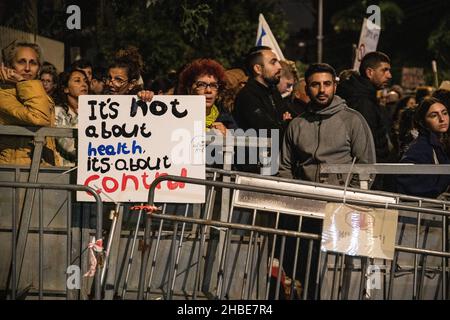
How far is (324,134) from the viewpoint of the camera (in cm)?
699

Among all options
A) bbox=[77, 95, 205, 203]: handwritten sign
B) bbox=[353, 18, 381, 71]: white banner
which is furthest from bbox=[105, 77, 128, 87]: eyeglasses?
bbox=[353, 18, 381, 71]: white banner

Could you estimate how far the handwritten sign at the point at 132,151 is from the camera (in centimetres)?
631

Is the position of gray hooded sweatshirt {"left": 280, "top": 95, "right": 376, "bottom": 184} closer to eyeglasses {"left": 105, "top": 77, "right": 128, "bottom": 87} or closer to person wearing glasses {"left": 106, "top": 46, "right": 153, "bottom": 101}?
person wearing glasses {"left": 106, "top": 46, "right": 153, "bottom": 101}

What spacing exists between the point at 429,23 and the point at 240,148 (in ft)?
96.5

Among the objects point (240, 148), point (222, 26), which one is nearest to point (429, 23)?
point (222, 26)

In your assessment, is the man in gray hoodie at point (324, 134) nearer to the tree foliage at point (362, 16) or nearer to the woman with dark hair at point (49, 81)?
the woman with dark hair at point (49, 81)

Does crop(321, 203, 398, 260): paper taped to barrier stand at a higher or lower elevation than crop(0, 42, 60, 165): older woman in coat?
lower

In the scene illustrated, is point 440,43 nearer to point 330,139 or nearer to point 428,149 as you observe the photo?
point 428,149

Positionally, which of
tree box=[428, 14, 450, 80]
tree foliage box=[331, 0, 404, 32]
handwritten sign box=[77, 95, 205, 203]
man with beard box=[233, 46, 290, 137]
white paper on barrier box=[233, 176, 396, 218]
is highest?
tree foliage box=[331, 0, 404, 32]

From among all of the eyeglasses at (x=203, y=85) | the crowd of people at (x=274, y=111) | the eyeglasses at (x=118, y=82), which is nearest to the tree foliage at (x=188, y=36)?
the crowd of people at (x=274, y=111)

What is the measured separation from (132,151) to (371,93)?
113 inches

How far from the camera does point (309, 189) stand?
6273 mm

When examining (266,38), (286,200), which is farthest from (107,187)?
(266,38)

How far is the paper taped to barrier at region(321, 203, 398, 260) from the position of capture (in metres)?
5.50
